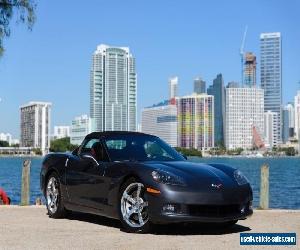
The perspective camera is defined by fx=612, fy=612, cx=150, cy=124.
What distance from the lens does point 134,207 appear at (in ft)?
26.9

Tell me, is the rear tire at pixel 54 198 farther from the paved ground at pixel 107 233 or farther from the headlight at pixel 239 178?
the headlight at pixel 239 178

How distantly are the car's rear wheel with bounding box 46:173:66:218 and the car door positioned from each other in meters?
0.40

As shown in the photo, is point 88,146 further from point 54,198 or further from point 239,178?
point 239,178

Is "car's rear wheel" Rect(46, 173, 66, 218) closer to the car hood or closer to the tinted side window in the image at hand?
the tinted side window

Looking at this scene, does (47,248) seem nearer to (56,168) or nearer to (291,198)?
(56,168)

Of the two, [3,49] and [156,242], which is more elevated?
[3,49]

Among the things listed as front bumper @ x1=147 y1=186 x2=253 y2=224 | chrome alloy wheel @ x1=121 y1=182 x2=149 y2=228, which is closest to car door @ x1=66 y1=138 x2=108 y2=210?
chrome alloy wheel @ x1=121 y1=182 x2=149 y2=228

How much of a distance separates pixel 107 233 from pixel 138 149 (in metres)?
1.57

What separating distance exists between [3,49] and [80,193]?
302 inches

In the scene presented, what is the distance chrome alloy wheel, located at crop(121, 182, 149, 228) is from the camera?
26.6 ft

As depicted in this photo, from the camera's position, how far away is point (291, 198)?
3719 cm

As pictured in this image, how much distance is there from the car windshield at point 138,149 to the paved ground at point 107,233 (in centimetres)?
102

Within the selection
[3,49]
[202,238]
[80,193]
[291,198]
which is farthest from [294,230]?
[291,198]

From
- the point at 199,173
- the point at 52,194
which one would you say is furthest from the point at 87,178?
the point at 199,173
